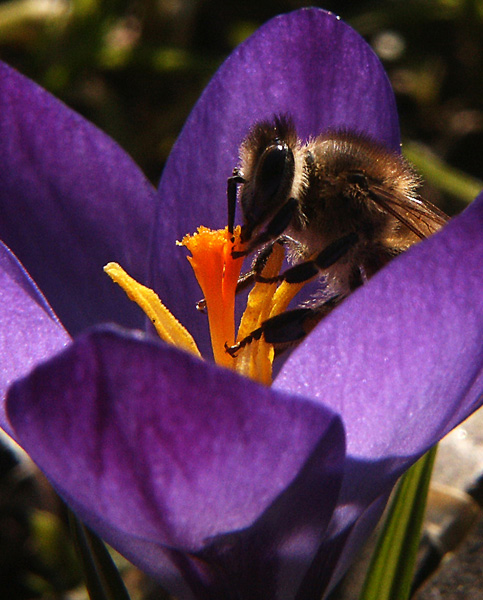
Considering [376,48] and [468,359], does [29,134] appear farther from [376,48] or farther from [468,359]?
[376,48]

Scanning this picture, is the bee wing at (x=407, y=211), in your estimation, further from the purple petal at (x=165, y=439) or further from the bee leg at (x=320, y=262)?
the purple petal at (x=165, y=439)

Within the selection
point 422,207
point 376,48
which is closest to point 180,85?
point 376,48

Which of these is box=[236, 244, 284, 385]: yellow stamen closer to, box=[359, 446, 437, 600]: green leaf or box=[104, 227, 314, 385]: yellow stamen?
box=[104, 227, 314, 385]: yellow stamen

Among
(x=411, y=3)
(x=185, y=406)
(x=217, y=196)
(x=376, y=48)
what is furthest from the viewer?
(x=376, y=48)

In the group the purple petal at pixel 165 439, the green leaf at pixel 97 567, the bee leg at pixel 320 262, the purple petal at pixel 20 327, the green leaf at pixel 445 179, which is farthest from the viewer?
the green leaf at pixel 445 179

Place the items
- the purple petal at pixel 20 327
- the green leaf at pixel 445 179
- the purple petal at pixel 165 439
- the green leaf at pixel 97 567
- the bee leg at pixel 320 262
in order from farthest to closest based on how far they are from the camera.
Answer: the green leaf at pixel 445 179, the bee leg at pixel 320 262, the green leaf at pixel 97 567, the purple petal at pixel 20 327, the purple petal at pixel 165 439

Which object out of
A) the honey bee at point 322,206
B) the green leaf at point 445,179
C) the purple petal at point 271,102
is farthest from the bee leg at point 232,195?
the green leaf at point 445,179
